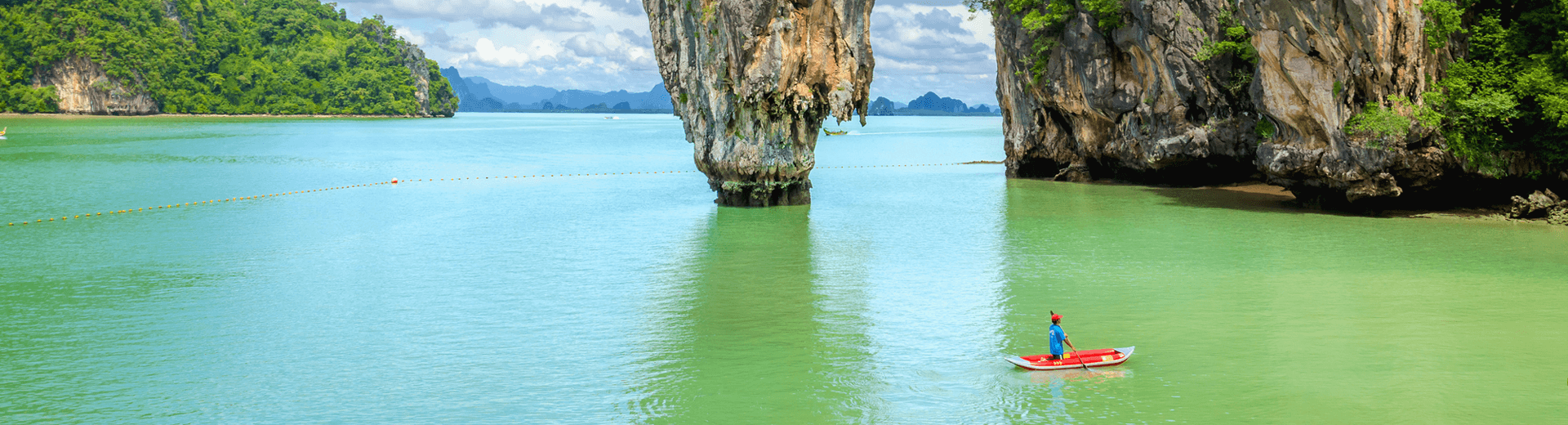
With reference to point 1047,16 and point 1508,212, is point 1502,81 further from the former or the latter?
point 1047,16

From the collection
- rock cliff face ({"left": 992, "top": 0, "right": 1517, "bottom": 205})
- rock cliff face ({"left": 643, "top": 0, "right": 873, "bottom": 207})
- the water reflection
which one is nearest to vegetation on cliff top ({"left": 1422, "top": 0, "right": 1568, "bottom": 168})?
rock cliff face ({"left": 992, "top": 0, "right": 1517, "bottom": 205})

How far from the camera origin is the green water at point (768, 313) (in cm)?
1283


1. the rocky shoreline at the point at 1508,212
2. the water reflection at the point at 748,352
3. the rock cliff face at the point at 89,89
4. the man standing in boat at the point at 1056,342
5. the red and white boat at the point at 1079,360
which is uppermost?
the rock cliff face at the point at 89,89

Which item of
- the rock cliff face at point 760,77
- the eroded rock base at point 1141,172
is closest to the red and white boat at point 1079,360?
the rock cliff face at point 760,77

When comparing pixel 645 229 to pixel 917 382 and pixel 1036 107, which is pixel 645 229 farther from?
pixel 1036 107

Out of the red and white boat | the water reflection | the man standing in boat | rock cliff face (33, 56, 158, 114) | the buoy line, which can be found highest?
rock cliff face (33, 56, 158, 114)

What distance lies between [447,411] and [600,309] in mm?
6273

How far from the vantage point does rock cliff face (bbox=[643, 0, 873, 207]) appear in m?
32.5

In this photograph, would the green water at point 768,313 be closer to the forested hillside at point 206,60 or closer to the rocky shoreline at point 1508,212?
the rocky shoreline at point 1508,212

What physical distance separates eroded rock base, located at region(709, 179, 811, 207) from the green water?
104 cm

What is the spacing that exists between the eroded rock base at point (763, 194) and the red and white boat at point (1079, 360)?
72.3ft

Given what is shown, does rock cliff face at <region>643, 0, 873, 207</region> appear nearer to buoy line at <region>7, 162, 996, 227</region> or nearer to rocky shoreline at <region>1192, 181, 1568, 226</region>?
rocky shoreline at <region>1192, 181, 1568, 226</region>

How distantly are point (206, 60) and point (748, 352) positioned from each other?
157165mm

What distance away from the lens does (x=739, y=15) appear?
3181cm
